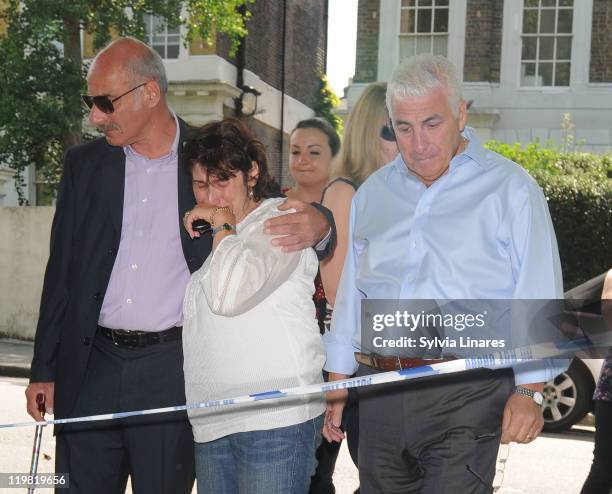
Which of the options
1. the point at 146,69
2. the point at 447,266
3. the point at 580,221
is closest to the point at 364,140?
the point at 146,69

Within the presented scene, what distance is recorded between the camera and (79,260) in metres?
3.59

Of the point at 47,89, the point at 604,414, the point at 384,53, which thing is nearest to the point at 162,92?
the point at 604,414

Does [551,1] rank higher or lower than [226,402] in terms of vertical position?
higher

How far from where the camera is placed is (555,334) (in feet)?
10.4

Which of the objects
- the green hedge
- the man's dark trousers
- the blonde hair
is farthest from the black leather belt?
the green hedge

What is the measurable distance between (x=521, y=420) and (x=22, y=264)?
→ 515 inches

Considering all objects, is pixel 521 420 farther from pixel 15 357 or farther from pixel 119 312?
pixel 15 357

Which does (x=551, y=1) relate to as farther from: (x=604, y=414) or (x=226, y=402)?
(x=226, y=402)

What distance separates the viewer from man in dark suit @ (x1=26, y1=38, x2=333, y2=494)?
3518 millimetres

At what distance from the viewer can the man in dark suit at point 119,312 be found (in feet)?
11.5

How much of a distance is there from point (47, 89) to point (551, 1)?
1021cm

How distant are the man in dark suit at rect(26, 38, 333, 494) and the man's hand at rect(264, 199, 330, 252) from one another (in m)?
0.45

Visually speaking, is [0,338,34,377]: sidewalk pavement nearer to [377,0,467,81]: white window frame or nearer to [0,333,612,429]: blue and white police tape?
[377,0,467,81]: white window frame

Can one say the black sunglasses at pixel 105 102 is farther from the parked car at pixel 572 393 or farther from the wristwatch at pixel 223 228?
the parked car at pixel 572 393
